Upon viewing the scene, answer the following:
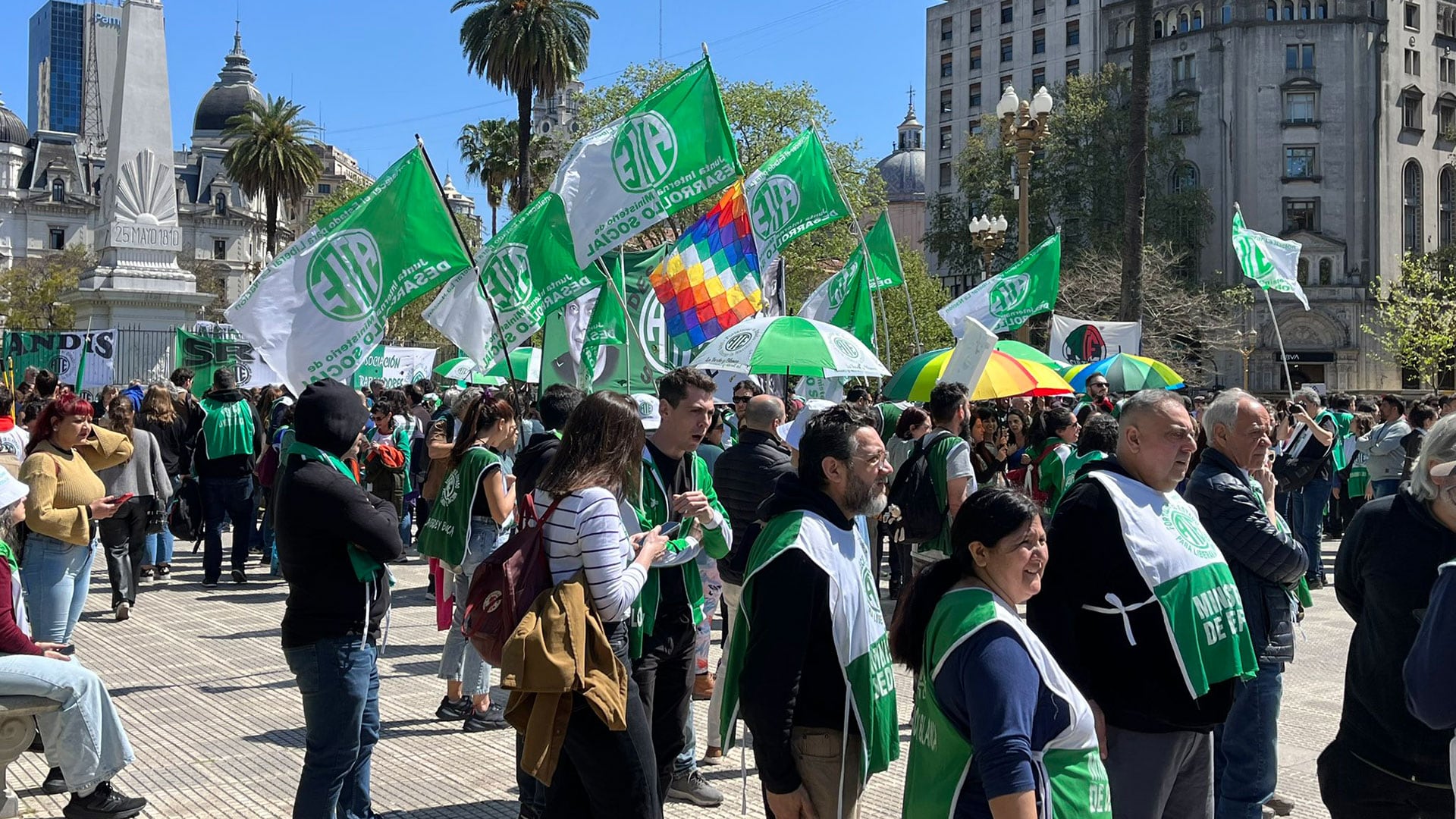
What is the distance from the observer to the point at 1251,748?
5.04m

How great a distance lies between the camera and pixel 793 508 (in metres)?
3.91

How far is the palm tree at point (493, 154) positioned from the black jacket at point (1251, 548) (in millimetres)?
43743

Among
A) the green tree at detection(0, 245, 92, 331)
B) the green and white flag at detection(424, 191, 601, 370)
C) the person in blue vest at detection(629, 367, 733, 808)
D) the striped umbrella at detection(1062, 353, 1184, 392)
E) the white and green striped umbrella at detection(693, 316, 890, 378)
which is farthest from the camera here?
the green tree at detection(0, 245, 92, 331)

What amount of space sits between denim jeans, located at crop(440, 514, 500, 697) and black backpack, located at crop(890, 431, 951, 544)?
2385mm

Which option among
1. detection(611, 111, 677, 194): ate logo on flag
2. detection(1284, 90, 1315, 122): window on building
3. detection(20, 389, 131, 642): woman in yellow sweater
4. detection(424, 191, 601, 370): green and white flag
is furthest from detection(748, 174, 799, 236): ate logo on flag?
detection(1284, 90, 1315, 122): window on building

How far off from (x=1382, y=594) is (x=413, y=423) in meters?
12.9

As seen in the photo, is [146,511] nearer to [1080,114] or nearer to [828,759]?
[828,759]

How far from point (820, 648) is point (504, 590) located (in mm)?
916

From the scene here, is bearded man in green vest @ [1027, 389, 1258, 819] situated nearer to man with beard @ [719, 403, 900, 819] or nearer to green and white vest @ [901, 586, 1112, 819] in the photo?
man with beard @ [719, 403, 900, 819]

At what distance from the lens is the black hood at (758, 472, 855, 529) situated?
3.87m

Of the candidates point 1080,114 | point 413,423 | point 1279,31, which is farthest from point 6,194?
point 413,423

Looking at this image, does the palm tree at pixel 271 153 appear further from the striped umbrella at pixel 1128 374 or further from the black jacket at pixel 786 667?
the black jacket at pixel 786 667

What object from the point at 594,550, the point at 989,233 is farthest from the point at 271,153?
the point at 594,550

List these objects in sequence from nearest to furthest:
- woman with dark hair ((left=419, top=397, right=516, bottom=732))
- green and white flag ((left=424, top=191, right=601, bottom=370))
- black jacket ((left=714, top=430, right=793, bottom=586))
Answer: black jacket ((left=714, top=430, right=793, bottom=586))
woman with dark hair ((left=419, top=397, right=516, bottom=732))
green and white flag ((left=424, top=191, right=601, bottom=370))
